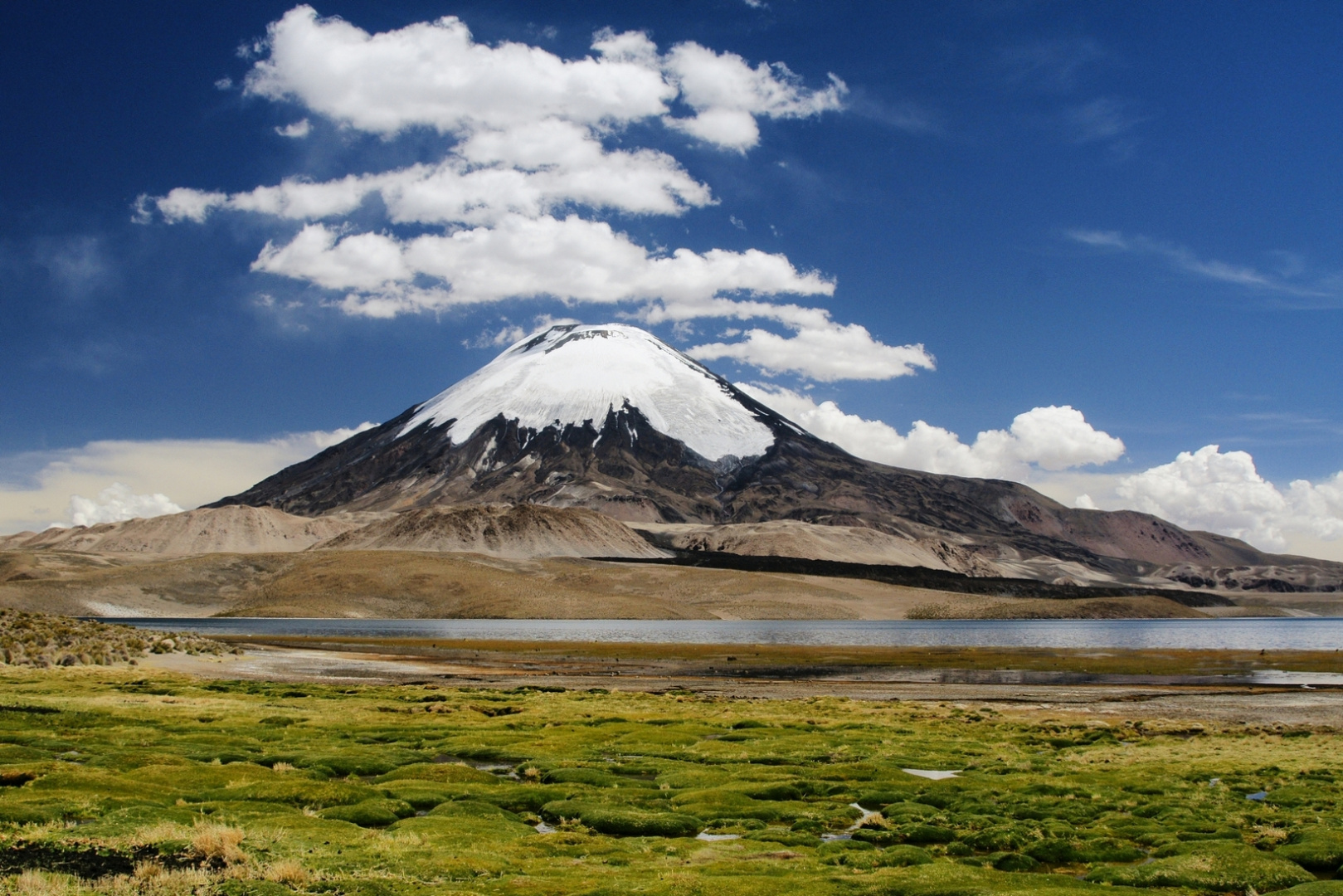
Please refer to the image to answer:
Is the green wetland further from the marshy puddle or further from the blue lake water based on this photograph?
the blue lake water

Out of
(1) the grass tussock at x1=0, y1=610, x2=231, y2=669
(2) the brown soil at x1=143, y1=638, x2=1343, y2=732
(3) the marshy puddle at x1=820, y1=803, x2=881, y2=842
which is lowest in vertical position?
(2) the brown soil at x1=143, y1=638, x2=1343, y2=732

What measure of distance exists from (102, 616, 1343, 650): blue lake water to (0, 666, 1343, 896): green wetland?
86.3 m

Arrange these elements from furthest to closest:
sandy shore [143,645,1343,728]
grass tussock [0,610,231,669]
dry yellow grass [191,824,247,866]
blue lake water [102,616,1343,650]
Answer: blue lake water [102,616,1343,650], grass tussock [0,610,231,669], sandy shore [143,645,1343,728], dry yellow grass [191,824,247,866]

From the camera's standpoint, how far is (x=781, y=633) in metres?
152

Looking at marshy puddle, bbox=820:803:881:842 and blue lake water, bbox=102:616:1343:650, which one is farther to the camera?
blue lake water, bbox=102:616:1343:650

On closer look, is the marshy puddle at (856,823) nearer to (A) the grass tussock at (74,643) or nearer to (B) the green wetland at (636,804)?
(B) the green wetland at (636,804)

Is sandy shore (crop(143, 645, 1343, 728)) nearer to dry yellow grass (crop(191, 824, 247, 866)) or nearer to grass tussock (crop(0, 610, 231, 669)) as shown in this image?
grass tussock (crop(0, 610, 231, 669))

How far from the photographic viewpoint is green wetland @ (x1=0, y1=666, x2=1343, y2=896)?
15602 millimetres

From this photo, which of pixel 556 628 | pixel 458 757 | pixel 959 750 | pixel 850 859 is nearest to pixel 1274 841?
pixel 850 859

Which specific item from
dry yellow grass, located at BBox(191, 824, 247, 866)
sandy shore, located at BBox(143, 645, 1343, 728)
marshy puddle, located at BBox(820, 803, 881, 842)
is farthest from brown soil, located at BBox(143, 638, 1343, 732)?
dry yellow grass, located at BBox(191, 824, 247, 866)

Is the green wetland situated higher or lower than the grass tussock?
higher

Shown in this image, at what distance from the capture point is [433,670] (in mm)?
72188

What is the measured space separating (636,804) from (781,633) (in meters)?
131

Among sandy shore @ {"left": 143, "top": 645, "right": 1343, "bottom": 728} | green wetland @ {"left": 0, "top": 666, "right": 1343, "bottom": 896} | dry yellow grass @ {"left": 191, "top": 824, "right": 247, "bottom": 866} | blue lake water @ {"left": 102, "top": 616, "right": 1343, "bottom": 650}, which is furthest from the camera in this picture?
blue lake water @ {"left": 102, "top": 616, "right": 1343, "bottom": 650}
